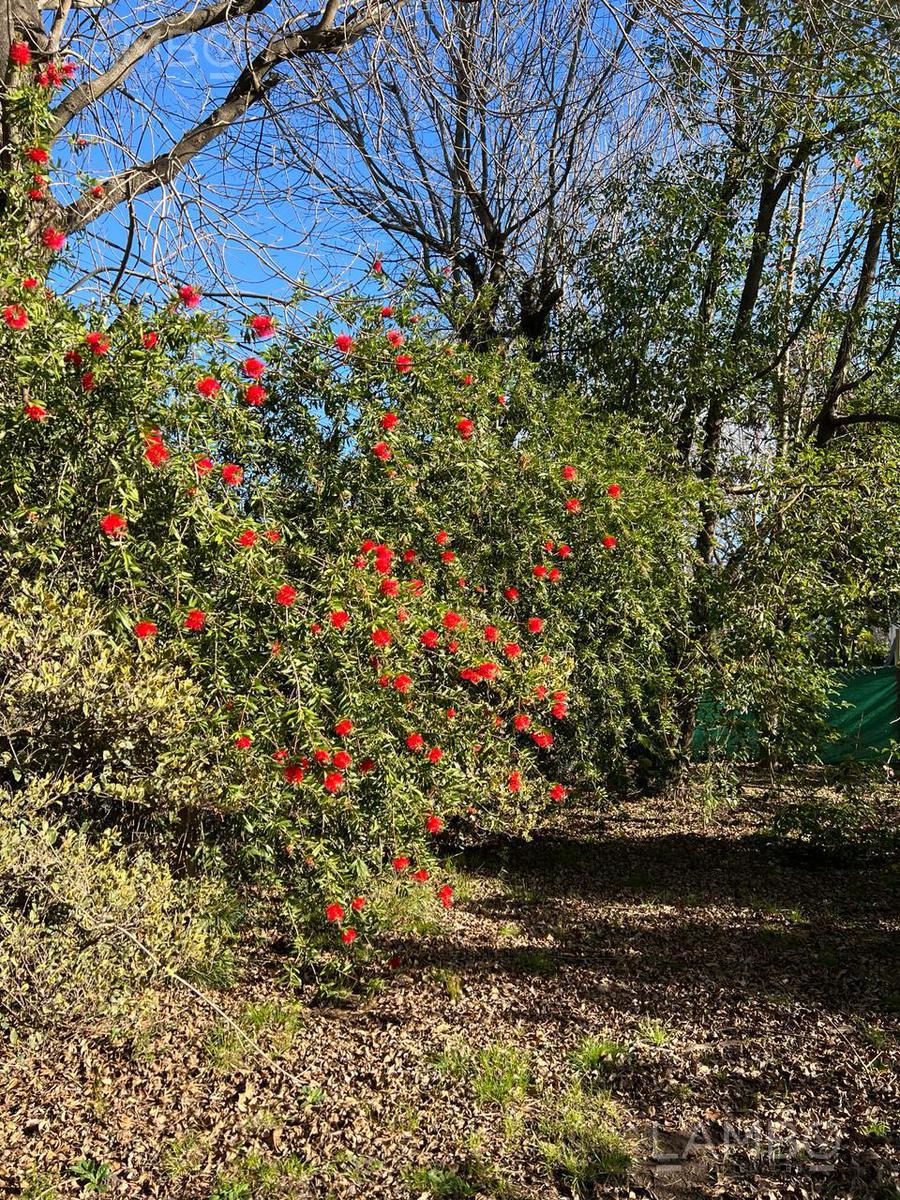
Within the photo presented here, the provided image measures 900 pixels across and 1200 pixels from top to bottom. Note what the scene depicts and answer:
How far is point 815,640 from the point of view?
6.48 metres

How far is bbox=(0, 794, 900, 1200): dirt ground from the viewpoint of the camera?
9.41 ft

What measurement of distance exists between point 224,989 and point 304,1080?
0.74 metres

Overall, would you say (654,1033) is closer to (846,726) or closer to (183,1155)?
(183,1155)

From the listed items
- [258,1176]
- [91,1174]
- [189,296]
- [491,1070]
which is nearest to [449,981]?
[491,1070]

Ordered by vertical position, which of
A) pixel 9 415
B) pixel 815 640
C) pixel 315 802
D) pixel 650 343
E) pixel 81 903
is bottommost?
pixel 81 903

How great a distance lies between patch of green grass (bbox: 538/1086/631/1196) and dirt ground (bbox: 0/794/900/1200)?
11 millimetres

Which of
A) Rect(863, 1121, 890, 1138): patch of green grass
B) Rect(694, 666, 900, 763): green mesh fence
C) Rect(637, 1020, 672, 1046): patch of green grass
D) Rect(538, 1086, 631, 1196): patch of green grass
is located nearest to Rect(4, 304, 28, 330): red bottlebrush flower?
Rect(538, 1086, 631, 1196): patch of green grass

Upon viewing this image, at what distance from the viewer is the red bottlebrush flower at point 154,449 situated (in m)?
3.04

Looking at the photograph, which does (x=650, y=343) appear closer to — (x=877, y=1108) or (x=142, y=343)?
(x=142, y=343)

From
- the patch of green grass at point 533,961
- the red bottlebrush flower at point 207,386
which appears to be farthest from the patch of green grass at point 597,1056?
the red bottlebrush flower at point 207,386

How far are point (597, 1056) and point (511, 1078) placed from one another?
1.23 ft

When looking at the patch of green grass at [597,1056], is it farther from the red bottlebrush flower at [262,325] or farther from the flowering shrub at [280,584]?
the red bottlebrush flower at [262,325]

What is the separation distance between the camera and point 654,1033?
368 centimetres

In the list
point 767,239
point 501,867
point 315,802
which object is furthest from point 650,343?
point 315,802
